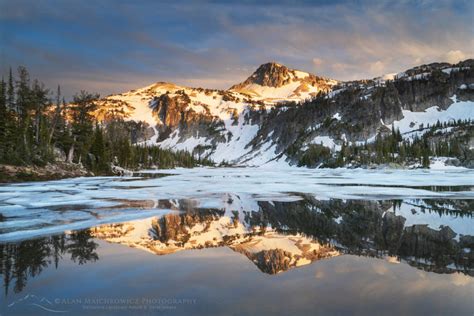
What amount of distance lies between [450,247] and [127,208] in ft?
56.7

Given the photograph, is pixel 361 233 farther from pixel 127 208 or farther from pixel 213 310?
pixel 127 208

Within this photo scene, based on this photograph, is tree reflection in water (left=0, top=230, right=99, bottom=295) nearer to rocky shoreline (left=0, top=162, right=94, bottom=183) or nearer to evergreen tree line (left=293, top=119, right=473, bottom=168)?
rocky shoreline (left=0, top=162, right=94, bottom=183)

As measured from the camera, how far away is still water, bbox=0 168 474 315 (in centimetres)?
783

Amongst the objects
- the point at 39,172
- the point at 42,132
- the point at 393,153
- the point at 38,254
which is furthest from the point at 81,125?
the point at 393,153

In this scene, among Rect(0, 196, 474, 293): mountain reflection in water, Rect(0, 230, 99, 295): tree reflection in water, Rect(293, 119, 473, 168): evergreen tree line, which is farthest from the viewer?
Rect(293, 119, 473, 168): evergreen tree line

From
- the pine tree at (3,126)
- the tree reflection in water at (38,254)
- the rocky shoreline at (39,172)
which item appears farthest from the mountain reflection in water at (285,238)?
the pine tree at (3,126)

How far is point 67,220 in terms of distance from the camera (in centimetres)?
1794

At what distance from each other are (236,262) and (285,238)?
12.4 feet

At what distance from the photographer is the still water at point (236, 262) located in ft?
25.7

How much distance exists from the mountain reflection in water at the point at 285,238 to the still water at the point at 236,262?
47 mm

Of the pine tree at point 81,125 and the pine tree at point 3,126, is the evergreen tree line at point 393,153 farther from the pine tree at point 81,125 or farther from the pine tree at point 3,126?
the pine tree at point 3,126

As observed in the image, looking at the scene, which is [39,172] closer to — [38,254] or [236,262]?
[38,254]

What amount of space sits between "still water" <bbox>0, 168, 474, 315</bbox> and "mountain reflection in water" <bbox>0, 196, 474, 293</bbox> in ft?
0.15

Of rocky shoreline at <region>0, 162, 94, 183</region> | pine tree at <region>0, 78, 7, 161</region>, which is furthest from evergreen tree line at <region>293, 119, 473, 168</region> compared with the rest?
pine tree at <region>0, 78, 7, 161</region>
